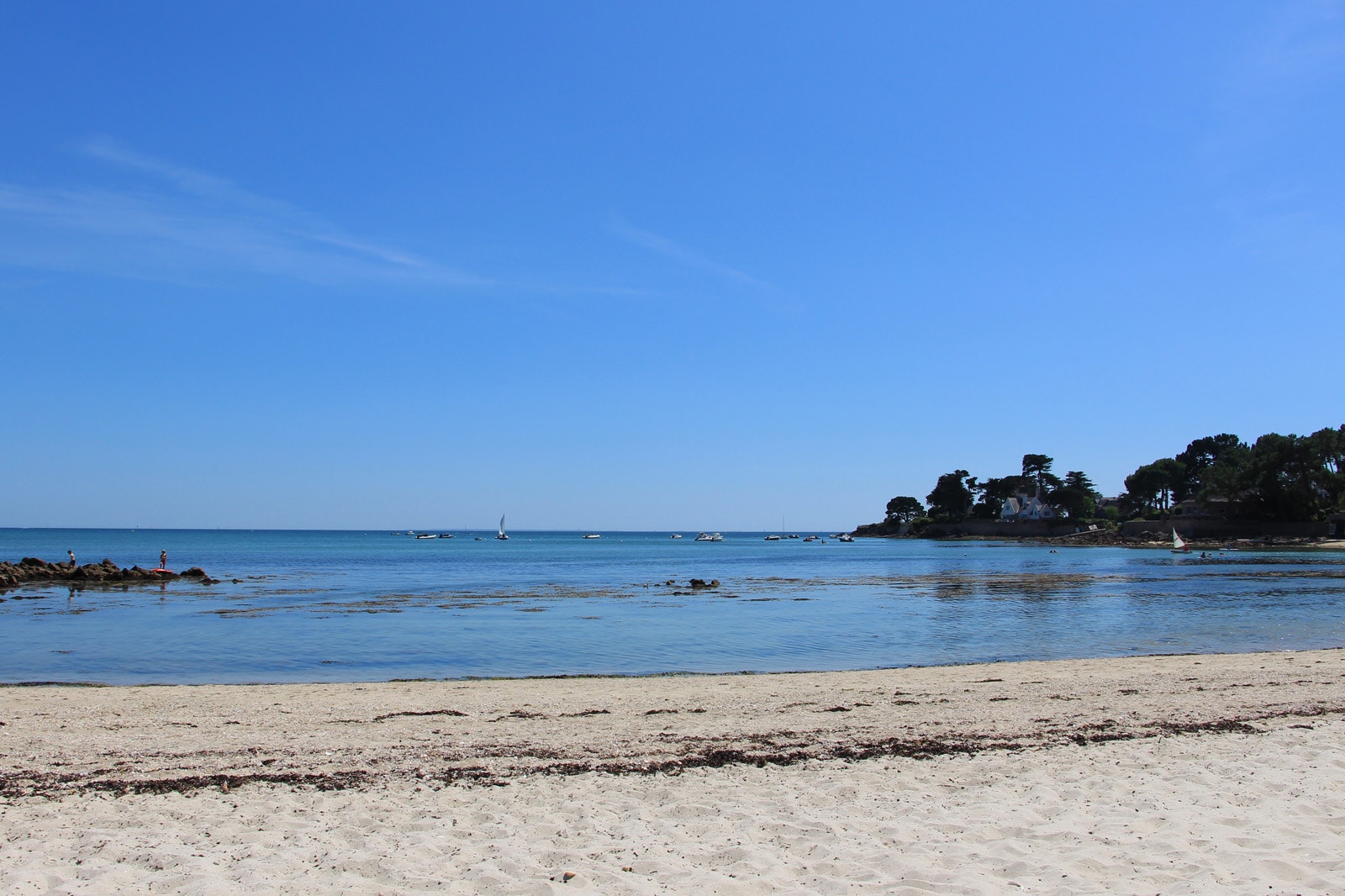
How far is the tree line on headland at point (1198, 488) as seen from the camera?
4158 inches

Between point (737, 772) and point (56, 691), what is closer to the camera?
point (737, 772)

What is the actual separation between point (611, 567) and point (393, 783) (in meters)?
69.2

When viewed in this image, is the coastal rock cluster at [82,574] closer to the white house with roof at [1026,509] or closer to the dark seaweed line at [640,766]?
the dark seaweed line at [640,766]

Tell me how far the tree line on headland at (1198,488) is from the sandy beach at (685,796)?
4375 inches

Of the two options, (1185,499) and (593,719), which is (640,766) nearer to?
(593,719)

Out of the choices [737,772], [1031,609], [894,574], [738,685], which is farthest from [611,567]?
[737,772]

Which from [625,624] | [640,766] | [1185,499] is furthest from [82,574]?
[1185,499]

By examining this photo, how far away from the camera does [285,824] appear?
24.1ft

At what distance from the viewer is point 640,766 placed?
9445mm

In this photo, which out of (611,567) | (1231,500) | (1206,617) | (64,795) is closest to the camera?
(64,795)

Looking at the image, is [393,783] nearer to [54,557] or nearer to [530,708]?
[530,708]

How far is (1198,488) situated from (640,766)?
Result: 180 metres

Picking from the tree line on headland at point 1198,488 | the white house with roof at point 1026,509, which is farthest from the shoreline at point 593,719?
the white house with roof at point 1026,509

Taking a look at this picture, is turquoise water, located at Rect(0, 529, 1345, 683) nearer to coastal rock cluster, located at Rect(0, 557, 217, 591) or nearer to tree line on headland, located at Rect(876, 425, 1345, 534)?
coastal rock cluster, located at Rect(0, 557, 217, 591)
